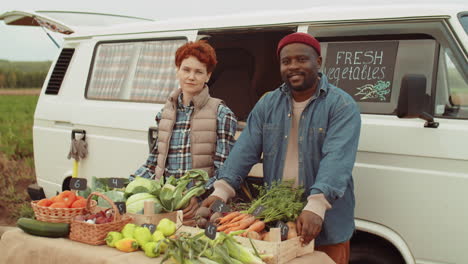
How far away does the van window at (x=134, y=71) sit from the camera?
226 inches

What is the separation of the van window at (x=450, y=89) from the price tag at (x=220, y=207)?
1.57 m

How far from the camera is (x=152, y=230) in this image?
3.52 m

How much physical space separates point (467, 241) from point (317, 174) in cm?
115

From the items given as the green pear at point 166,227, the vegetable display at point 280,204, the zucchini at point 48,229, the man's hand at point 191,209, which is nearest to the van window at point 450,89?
the vegetable display at point 280,204

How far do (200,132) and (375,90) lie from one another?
49.8 inches

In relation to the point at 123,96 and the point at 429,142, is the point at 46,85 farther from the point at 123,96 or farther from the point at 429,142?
the point at 429,142

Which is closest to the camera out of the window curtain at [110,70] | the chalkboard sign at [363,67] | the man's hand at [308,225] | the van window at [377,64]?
the man's hand at [308,225]

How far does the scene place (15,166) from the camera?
12648mm

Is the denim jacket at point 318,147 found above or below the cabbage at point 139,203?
above

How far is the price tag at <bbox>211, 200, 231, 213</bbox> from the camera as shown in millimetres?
3557

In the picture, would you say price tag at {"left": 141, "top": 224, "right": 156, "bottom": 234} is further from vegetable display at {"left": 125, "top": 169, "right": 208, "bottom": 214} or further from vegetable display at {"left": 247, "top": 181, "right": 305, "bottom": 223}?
vegetable display at {"left": 247, "top": 181, "right": 305, "bottom": 223}

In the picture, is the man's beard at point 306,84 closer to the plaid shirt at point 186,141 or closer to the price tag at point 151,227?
the plaid shirt at point 186,141

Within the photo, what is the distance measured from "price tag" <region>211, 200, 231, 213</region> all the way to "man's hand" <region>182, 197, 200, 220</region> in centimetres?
36

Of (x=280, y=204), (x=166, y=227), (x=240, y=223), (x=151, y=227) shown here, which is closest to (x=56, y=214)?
(x=151, y=227)
